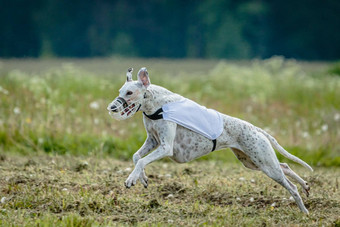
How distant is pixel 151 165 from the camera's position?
878 cm

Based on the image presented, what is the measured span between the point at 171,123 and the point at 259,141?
1.01 m

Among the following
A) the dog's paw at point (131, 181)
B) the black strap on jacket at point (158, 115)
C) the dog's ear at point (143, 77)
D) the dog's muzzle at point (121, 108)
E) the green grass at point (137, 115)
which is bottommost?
the green grass at point (137, 115)

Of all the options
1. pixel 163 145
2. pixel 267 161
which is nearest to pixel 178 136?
pixel 163 145

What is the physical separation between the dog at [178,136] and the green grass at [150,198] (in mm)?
371

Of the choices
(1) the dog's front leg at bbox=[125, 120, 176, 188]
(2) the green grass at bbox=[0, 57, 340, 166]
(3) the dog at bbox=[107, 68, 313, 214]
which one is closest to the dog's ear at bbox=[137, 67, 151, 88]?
(3) the dog at bbox=[107, 68, 313, 214]

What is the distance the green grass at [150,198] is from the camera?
5312mm

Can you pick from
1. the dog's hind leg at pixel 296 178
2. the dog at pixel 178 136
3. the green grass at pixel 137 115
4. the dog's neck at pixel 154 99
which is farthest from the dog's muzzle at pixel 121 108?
the green grass at pixel 137 115

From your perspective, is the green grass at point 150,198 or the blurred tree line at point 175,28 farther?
the blurred tree line at point 175,28

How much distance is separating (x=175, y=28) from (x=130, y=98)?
2237cm

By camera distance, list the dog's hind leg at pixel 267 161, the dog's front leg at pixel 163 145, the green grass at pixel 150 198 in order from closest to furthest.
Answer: the green grass at pixel 150 198 < the dog's front leg at pixel 163 145 < the dog's hind leg at pixel 267 161

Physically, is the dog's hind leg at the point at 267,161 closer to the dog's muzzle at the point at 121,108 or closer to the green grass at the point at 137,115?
the dog's muzzle at the point at 121,108

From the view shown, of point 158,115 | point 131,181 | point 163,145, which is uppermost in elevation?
point 158,115

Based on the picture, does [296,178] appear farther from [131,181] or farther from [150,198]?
[131,181]

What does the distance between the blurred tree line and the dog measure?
67.9ft
